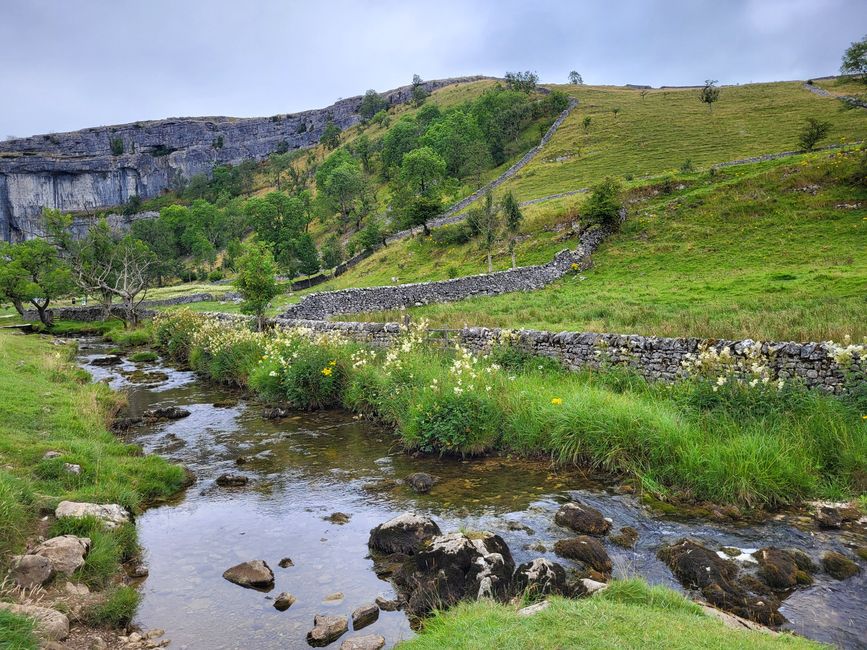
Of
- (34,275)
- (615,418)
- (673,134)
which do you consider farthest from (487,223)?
(34,275)

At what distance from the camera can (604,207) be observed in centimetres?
3816

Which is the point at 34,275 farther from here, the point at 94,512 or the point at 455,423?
the point at 455,423

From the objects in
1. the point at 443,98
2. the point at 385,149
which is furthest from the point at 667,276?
the point at 443,98

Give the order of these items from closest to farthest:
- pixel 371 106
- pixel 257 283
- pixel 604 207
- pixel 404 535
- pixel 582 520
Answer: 1. pixel 404 535
2. pixel 582 520
3. pixel 257 283
4. pixel 604 207
5. pixel 371 106

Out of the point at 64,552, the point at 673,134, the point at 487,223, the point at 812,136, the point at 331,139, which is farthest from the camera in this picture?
the point at 331,139

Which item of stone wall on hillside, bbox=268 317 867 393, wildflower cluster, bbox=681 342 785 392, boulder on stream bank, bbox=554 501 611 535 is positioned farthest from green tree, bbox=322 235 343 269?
boulder on stream bank, bbox=554 501 611 535

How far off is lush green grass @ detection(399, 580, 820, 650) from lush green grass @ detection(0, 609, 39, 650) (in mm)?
3434

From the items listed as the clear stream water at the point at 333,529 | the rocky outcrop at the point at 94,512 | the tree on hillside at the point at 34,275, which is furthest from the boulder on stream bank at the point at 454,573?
the tree on hillside at the point at 34,275

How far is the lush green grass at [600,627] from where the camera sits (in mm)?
4324

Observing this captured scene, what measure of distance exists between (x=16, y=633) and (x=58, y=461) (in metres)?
5.87

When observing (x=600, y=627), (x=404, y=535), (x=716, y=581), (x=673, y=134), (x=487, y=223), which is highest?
(x=673, y=134)

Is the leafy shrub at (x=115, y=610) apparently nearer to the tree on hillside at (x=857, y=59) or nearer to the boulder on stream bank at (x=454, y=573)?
the boulder on stream bank at (x=454, y=573)

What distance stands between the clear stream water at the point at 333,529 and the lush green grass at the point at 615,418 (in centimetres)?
64

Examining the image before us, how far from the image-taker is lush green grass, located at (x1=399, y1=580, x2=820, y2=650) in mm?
4324
